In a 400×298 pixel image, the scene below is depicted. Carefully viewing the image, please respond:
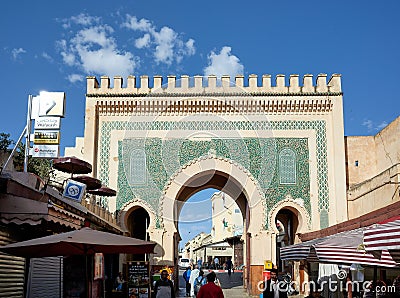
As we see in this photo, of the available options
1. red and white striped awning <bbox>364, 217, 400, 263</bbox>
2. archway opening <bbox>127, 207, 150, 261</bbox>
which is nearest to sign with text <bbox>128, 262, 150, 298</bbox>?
red and white striped awning <bbox>364, 217, 400, 263</bbox>

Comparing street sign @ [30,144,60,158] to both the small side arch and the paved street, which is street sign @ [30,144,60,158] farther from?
the paved street

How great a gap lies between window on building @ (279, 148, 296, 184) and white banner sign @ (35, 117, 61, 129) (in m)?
8.89

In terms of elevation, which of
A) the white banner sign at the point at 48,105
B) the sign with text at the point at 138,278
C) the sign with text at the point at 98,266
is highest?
the white banner sign at the point at 48,105

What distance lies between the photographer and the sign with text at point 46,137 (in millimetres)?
10109

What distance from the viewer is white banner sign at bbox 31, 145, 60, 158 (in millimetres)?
10047

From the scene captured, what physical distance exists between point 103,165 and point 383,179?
28.4 ft

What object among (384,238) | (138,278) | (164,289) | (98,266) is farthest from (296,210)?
(384,238)

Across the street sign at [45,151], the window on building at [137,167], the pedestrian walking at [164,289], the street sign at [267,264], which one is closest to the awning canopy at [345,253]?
the pedestrian walking at [164,289]

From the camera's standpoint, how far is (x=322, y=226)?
1686cm

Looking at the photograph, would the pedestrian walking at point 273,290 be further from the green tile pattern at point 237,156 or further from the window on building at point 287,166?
the window on building at point 287,166

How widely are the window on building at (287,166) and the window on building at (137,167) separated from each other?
444cm

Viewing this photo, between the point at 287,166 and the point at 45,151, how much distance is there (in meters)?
9.22

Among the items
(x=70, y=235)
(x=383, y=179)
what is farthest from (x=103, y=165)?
(x=70, y=235)

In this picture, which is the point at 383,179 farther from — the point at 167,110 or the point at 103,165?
the point at 103,165
